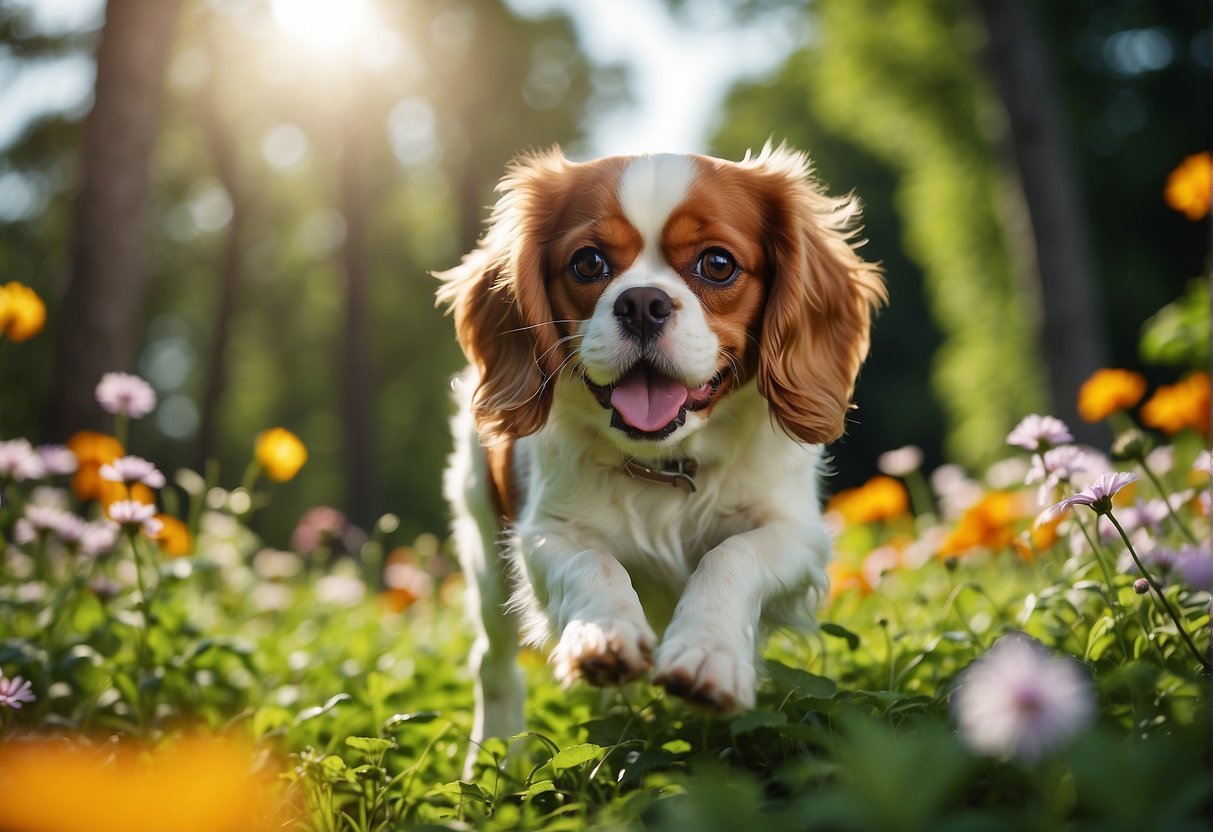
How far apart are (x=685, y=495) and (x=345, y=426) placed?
9535 millimetres

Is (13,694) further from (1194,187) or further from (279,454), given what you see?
(1194,187)

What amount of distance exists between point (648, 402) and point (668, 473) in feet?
0.82

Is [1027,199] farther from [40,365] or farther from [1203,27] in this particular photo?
[40,365]

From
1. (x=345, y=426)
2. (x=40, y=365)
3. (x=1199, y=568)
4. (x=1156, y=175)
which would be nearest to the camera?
(x=1199, y=568)

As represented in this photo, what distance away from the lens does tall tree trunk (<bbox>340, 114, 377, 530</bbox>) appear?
1121 centimetres

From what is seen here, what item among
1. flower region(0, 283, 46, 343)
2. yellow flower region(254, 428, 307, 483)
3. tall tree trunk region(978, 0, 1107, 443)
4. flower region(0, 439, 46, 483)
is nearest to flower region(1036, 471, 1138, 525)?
yellow flower region(254, 428, 307, 483)

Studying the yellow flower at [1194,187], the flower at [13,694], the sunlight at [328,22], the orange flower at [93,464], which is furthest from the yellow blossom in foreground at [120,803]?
the sunlight at [328,22]

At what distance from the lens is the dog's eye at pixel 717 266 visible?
8.34 ft

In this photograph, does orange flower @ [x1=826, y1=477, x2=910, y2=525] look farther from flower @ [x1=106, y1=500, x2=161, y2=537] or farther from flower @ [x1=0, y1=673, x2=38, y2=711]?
flower @ [x1=0, y1=673, x2=38, y2=711]

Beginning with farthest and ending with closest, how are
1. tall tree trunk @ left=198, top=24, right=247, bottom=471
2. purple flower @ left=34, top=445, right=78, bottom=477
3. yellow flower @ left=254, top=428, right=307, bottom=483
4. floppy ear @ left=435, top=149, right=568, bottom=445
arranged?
tall tree trunk @ left=198, top=24, right=247, bottom=471 < yellow flower @ left=254, top=428, right=307, bottom=483 < purple flower @ left=34, top=445, right=78, bottom=477 < floppy ear @ left=435, top=149, right=568, bottom=445

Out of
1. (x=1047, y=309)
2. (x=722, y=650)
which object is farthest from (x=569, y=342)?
(x=1047, y=309)

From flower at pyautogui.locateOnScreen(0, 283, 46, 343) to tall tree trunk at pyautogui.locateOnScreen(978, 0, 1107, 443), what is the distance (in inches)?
221

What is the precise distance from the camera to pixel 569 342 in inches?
104

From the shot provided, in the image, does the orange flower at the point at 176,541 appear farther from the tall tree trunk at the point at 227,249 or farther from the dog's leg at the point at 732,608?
the tall tree trunk at the point at 227,249
